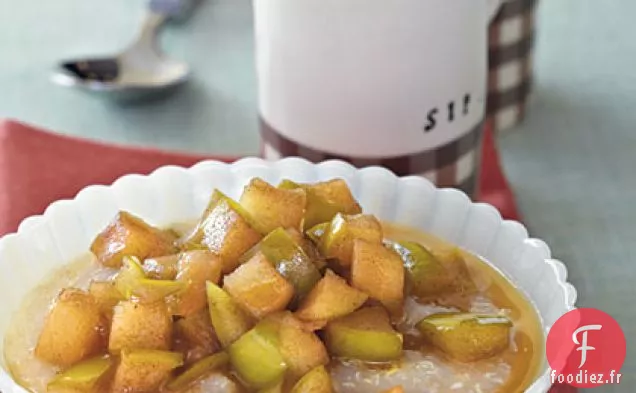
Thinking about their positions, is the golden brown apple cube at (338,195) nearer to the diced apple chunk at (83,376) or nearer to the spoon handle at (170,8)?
the diced apple chunk at (83,376)

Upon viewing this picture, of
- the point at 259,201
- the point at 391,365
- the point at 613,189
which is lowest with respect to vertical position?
the point at 613,189

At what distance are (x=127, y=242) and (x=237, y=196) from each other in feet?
0.81

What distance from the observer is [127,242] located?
115 cm

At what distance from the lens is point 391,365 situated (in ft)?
3.43

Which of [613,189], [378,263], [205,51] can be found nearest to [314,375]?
[378,263]

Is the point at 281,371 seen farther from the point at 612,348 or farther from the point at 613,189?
the point at 613,189

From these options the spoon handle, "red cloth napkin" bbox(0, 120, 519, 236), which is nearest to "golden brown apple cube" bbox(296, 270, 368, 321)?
"red cloth napkin" bbox(0, 120, 519, 236)

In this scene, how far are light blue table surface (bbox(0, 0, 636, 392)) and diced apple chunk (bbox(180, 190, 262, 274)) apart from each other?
50 cm

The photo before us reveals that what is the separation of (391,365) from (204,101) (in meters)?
1.05

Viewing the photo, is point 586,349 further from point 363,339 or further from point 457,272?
point 363,339

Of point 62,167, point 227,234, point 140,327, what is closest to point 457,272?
point 227,234

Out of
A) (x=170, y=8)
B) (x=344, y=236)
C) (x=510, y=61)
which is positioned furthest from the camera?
(x=170, y=8)

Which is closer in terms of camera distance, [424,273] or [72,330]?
[72,330]

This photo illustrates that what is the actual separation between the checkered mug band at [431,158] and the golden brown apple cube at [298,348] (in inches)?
18.8
